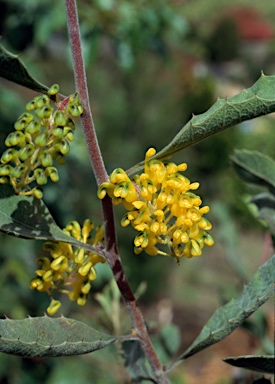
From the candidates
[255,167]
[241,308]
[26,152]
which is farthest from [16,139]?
[255,167]

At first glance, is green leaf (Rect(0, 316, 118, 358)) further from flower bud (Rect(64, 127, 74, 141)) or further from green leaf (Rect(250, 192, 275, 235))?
green leaf (Rect(250, 192, 275, 235))

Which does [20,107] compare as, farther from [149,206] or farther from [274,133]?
[274,133]

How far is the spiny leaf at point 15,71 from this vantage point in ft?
1.59

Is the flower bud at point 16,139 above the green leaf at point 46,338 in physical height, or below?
above

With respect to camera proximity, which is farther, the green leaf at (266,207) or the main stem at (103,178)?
the green leaf at (266,207)

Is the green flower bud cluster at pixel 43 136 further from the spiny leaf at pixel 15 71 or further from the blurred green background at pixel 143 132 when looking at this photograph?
the blurred green background at pixel 143 132

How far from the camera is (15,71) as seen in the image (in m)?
0.50

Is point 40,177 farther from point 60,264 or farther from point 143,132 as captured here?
point 143,132

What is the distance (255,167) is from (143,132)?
4.84 m

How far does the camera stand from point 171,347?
0.87 meters

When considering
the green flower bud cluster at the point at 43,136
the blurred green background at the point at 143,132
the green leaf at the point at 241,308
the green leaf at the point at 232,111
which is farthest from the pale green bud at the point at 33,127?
the blurred green background at the point at 143,132

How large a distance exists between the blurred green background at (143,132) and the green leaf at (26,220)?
0.24m

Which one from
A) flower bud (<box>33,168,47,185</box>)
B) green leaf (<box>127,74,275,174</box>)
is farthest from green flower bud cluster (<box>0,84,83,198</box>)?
green leaf (<box>127,74,275,174</box>)

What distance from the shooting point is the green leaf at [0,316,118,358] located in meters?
0.48
